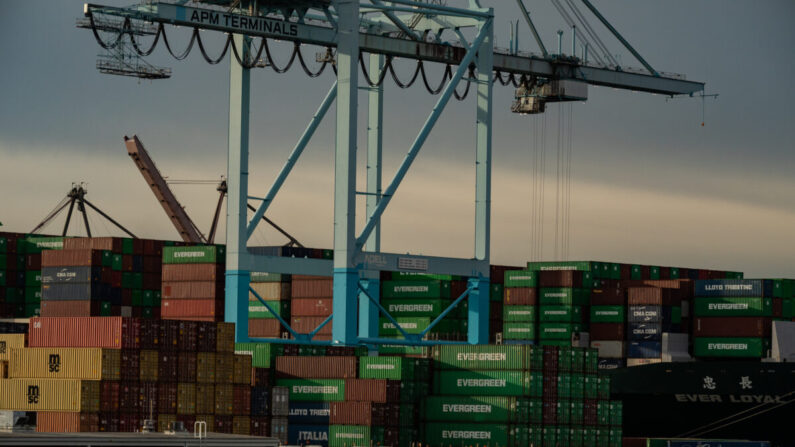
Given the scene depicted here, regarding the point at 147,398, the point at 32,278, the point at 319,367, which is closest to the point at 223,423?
the point at 147,398

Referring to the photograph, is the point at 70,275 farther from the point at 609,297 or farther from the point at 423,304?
the point at 609,297

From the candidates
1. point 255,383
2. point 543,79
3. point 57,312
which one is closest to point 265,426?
point 255,383

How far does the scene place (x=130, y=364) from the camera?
56.8 metres

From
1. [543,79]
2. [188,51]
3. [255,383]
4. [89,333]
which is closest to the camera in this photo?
[89,333]

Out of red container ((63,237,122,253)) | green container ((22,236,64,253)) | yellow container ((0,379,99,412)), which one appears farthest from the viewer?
green container ((22,236,64,253))

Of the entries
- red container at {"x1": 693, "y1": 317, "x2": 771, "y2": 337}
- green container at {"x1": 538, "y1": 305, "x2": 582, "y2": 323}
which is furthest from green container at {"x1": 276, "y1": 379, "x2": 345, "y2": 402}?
red container at {"x1": 693, "y1": 317, "x2": 771, "y2": 337}

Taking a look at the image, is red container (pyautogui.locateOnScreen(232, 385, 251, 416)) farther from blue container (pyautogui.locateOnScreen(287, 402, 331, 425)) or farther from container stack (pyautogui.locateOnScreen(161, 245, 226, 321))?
container stack (pyautogui.locateOnScreen(161, 245, 226, 321))

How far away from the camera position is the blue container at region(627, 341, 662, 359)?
7725 centimetres

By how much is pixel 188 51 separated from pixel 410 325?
767 inches

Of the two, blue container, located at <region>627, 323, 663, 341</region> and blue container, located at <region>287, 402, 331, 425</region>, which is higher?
blue container, located at <region>627, 323, 663, 341</region>

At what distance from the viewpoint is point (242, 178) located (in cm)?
7788

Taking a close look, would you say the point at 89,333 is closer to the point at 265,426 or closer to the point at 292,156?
the point at 265,426

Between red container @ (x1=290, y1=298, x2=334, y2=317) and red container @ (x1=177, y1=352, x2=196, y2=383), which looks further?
red container @ (x1=290, y1=298, x2=334, y2=317)

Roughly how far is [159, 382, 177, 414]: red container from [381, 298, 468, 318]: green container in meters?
25.2
